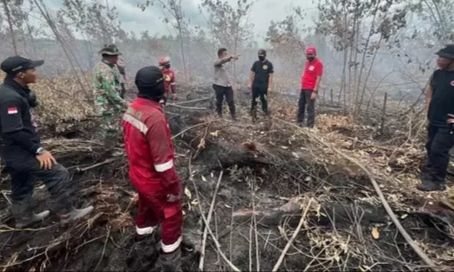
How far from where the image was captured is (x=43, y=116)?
6367mm

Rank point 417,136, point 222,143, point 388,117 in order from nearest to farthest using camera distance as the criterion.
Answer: point 222,143 → point 417,136 → point 388,117

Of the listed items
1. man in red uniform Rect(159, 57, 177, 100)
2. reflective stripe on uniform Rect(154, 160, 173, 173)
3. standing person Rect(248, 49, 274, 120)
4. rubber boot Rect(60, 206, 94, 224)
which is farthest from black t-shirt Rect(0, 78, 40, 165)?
standing person Rect(248, 49, 274, 120)

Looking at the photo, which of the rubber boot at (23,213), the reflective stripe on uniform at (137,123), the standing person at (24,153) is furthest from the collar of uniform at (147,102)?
the rubber boot at (23,213)

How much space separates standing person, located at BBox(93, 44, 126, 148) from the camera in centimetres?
454

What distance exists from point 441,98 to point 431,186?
1064mm

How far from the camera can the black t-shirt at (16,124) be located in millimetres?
2795

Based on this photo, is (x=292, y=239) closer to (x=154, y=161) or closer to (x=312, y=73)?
(x=154, y=161)

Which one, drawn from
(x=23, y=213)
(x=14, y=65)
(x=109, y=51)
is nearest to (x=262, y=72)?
(x=109, y=51)

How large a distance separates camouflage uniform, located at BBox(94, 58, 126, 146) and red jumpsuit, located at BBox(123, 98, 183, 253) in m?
2.33

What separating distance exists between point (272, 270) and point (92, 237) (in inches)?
65.9

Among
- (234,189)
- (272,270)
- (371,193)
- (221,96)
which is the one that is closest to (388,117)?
(221,96)

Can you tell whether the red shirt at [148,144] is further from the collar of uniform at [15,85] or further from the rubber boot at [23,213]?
the rubber boot at [23,213]

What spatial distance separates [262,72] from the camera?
22.8 feet

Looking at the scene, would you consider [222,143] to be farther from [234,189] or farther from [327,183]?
[327,183]
